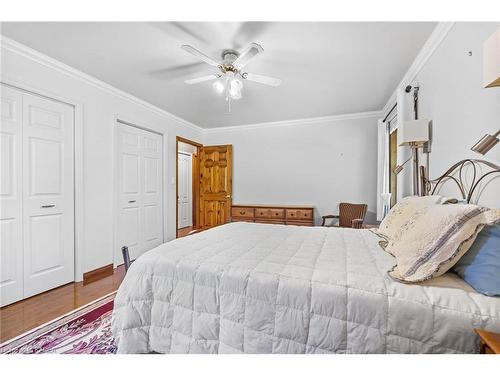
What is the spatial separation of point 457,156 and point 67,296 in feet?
12.1

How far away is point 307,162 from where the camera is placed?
4520mm

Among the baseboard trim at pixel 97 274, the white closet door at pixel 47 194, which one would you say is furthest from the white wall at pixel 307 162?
the white closet door at pixel 47 194

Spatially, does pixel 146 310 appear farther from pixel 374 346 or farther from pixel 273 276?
pixel 374 346

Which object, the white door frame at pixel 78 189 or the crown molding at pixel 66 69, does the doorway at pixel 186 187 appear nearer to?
the crown molding at pixel 66 69

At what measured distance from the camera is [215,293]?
4.09ft

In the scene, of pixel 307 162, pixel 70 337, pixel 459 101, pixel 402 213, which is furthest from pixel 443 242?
pixel 307 162

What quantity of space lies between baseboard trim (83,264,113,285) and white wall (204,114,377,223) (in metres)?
2.68

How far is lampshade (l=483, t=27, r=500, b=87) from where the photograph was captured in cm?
102

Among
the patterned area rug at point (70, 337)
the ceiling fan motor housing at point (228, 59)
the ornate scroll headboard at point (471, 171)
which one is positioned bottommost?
A: the patterned area rug at point (70, 337)

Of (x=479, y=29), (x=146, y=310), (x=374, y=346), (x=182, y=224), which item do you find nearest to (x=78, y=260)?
(x=146, y=310)

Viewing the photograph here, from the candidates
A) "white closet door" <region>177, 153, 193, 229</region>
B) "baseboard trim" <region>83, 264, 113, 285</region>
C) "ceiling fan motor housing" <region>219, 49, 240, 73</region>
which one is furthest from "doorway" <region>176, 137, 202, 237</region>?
"ceiling fan motor housing" <region>219, 49, 240, 73</region>

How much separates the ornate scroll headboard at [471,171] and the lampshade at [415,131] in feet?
1.26

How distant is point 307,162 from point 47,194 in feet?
12.7

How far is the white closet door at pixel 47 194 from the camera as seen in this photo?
2318 millimetres
